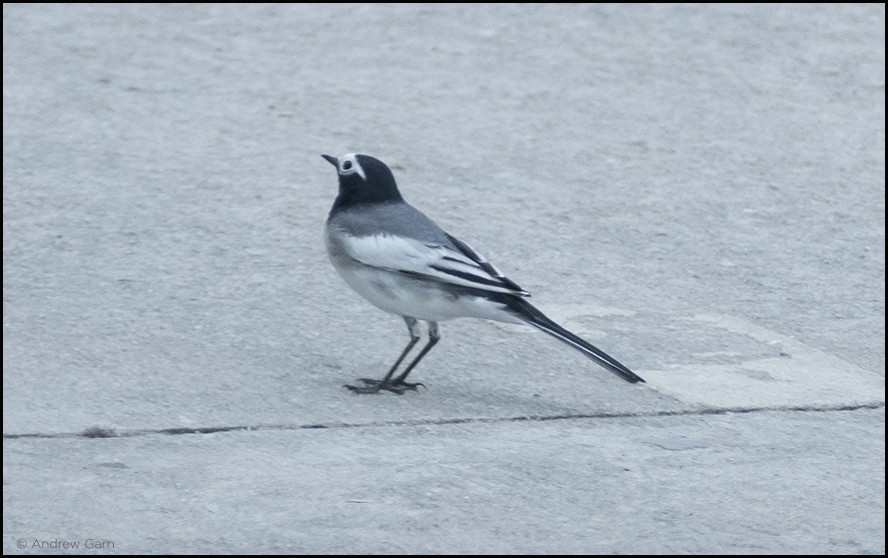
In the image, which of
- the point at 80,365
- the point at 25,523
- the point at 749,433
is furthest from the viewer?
the point at 80,365

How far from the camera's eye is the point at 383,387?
5609mm

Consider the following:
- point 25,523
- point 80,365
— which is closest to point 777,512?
point 25,523

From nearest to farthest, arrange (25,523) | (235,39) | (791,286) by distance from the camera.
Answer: (25,523)
(791,286)
(235,39)

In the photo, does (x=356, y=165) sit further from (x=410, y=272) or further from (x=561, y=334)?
(x=561, y=334)

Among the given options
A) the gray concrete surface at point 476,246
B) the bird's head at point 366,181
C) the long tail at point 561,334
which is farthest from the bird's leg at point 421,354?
the bird's head at point 366,181

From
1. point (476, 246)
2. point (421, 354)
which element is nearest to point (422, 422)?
point (421, 354)

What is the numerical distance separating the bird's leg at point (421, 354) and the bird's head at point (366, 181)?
22.8 inches

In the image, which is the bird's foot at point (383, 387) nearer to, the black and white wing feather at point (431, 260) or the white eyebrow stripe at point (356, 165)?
the black and white wing feather at point (431, 260)

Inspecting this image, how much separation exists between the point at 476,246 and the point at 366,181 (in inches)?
59.8

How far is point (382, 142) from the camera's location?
9.03 meters

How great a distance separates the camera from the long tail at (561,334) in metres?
5.54

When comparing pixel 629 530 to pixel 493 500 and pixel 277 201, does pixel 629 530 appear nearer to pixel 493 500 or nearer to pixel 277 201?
pixel 493 500

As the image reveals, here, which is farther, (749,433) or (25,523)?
(749,433)

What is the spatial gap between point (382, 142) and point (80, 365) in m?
3.69
